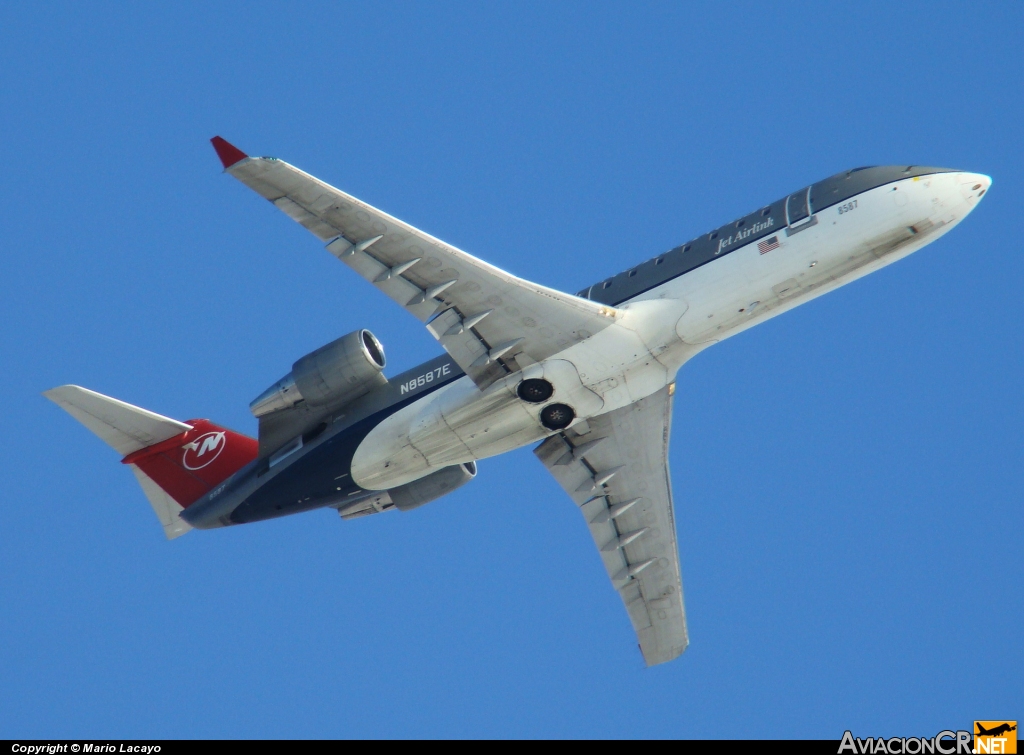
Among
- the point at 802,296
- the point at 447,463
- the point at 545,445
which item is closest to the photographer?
the point at 802,296

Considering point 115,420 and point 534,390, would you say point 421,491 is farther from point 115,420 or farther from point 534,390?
point 115,420

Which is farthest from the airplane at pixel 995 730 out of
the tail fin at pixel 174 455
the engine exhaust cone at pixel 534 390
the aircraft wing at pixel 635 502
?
the tail fin at pixel 174 455

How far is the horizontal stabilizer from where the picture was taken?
1457 inches

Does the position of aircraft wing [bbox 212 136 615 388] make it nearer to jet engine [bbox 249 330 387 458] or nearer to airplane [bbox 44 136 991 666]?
airplane [bbox 44 136 991 666]

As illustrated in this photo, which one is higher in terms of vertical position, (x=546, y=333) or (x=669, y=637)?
(x=546, y=333)

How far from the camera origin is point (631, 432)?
37.3m

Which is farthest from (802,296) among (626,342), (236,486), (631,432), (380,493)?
(236,486)

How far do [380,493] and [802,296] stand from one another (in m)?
13.1

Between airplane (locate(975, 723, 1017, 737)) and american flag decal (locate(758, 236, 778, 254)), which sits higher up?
american flag decal (locate(758, 236, 778, 254))

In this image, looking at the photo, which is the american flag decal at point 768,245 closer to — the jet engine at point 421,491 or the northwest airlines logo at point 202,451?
the jet engine at point 421,491

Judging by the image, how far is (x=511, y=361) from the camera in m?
33.3

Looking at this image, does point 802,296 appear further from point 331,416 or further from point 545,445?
point 331,416

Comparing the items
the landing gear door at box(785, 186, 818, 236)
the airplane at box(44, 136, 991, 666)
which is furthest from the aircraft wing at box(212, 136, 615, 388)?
the landing gear door at box(785, 186, 818, 236)

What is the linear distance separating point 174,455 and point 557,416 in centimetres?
1279
